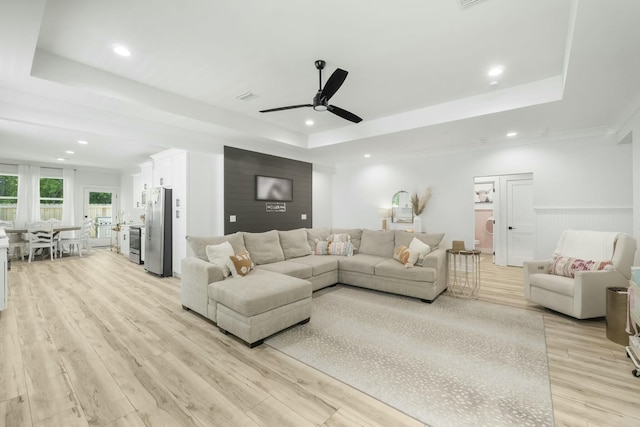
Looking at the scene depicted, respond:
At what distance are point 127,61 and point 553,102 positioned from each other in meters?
4.78

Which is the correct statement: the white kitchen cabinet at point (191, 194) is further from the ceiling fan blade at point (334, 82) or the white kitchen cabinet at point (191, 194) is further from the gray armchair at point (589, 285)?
the gray armchair at point (589, 285)

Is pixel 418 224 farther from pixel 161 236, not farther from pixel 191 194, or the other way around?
pixel 161 236

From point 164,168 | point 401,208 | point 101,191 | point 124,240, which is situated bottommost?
point 124,240

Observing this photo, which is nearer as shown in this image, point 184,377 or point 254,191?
point 184,377

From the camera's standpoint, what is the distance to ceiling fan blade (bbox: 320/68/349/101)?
257 centimetres

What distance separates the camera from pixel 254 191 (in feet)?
18.4

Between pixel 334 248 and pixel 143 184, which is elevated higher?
pixel 143 184

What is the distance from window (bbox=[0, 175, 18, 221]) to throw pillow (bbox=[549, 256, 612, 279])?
39.4 feet

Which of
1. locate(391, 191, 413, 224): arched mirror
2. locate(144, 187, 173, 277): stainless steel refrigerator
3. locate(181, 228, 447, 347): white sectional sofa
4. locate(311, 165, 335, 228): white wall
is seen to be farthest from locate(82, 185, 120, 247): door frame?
locate(391, 191, 413, 224): arched mirror

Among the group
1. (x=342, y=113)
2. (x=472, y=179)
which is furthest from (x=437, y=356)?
(x=472, y=179)

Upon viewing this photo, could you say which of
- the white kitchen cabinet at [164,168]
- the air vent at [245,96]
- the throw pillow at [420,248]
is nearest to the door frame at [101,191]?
the white kitchen cabinet at [164,168]

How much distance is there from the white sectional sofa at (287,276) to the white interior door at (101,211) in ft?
24.2

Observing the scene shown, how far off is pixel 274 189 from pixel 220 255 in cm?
278

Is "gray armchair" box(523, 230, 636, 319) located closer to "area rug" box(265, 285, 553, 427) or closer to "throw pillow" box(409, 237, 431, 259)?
"area rug" box(265, 285, 553, 427)
